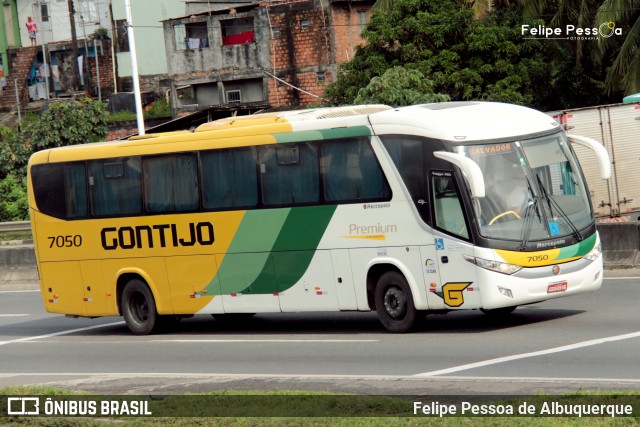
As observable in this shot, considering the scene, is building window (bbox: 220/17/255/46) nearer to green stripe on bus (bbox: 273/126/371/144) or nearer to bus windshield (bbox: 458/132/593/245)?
green stripe on bus (bbox: 273/126/371/144)

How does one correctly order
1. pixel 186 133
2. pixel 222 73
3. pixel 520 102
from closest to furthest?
1. pixel 186 133
2. pixel 520 102
3. pixel 222 73

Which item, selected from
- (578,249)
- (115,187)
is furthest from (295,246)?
(578,249)

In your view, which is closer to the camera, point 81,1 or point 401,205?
point 401,205

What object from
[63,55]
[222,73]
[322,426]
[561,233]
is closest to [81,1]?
[63,55]

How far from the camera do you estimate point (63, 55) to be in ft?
246

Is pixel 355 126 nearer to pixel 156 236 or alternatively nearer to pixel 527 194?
pixel 527 194

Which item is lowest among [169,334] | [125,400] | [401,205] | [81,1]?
[169,334]

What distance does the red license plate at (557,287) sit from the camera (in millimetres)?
15188

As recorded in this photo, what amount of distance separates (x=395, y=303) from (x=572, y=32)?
26.4 metres

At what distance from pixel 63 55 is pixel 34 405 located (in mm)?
66664

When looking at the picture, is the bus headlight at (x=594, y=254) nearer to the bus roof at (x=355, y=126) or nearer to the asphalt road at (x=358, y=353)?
the asphalt road at (x=358, y=353)

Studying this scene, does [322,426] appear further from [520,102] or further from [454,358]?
[520,102]

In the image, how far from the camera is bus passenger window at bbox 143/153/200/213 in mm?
18453

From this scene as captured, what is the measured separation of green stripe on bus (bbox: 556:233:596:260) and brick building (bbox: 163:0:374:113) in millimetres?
39408
